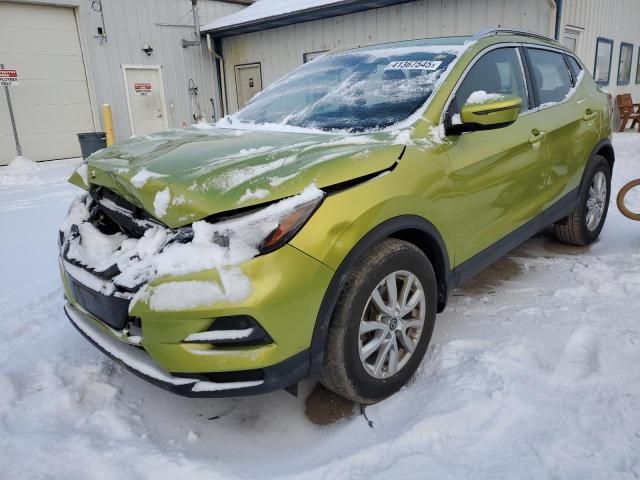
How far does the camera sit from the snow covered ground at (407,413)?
1900 mm

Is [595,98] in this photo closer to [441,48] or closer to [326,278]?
[441,48]

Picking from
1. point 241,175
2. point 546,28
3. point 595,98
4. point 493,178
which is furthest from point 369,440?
point 546,28

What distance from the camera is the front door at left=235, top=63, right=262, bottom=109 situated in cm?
1321

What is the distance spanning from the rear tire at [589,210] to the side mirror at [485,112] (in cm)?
185

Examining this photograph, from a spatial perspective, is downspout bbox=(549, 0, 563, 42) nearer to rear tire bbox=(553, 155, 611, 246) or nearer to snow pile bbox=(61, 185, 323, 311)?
rear tire bbox=(553, 155, 611, 246)

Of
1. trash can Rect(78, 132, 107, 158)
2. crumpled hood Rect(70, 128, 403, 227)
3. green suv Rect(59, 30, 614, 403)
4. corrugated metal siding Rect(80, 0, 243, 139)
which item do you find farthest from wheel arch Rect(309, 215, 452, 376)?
corrugated metal siding Rect(80, 0, 243, 139)

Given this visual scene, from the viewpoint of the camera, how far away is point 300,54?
12.0 meters

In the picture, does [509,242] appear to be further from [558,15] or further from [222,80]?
[222,80]

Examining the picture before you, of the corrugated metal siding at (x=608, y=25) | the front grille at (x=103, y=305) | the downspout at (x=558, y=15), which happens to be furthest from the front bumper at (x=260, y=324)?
the corrugated metal siding at (x=608, y=25)

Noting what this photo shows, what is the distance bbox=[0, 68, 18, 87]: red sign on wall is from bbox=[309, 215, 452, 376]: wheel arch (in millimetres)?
10832

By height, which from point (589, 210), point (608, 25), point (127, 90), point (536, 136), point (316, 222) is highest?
point (608, 25)

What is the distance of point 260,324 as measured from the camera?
1748mm

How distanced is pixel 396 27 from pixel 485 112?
8.72 metres

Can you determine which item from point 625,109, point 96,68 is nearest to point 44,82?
point 96,68
